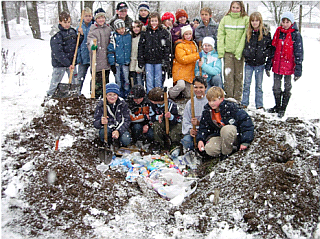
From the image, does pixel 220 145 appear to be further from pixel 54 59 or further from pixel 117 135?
pixel 54 59

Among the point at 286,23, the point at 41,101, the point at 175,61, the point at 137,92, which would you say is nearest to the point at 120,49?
the point at 175,61

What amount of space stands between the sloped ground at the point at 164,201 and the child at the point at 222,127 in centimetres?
20

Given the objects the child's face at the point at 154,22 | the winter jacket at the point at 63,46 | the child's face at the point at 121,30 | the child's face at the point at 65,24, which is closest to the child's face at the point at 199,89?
the child's face at the point at 154,22

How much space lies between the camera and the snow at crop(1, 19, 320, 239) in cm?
261

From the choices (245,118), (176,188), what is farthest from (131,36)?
(176,188)

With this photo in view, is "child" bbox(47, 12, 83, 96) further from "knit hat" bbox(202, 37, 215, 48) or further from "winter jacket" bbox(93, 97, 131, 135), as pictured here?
"knit hat" bbox(202, 37, 215, 48)

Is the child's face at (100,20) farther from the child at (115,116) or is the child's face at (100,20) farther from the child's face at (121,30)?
the child at (115,116)

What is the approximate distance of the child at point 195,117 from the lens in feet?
13.8

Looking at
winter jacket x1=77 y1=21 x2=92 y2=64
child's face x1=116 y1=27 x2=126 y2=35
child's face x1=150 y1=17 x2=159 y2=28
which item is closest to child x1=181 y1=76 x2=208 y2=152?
child's face x1=150 y1=17 x2=159 y2=28

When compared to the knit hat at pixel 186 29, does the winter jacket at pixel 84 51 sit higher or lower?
lower

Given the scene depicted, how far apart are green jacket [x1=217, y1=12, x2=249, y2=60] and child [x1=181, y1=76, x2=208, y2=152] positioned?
116 centimetres

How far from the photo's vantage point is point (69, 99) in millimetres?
4664

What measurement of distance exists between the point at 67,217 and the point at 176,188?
4.22ft

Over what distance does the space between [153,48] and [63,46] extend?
182 cm
